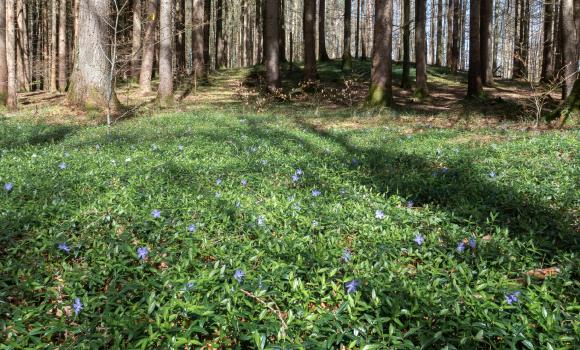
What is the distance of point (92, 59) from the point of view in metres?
13.9

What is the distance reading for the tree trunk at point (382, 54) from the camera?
1540 centimetres

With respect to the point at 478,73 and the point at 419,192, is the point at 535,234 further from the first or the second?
the point at 478,73

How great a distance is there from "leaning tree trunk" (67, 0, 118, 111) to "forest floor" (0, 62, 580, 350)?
747cm

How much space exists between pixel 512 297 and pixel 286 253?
60.0 inches

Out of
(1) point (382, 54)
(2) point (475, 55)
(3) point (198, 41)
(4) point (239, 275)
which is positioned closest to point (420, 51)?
(2) point (475, 55)

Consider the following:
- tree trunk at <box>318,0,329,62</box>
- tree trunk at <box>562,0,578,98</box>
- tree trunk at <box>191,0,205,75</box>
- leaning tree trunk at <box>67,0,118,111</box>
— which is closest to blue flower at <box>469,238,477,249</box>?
tree trunk at <box>562,0,578,98</box>

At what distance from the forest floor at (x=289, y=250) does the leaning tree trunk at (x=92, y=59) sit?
7.47m

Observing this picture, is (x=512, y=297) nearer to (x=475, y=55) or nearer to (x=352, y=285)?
(x=352, y=285)

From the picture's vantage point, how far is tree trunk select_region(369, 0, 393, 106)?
50.5 feet

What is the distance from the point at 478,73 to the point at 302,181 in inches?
641

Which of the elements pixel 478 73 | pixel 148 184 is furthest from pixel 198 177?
pixel 478 73

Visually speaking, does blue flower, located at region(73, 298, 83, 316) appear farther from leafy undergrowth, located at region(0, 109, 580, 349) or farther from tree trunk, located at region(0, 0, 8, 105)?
tree trunk, located at region(0, 0, 8, 105)

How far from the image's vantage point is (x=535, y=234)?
3682 mm

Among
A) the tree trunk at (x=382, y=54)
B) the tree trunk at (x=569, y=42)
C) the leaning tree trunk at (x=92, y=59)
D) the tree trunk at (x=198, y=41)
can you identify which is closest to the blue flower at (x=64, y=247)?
the leaning tree trunk at (x=92, y=59)
